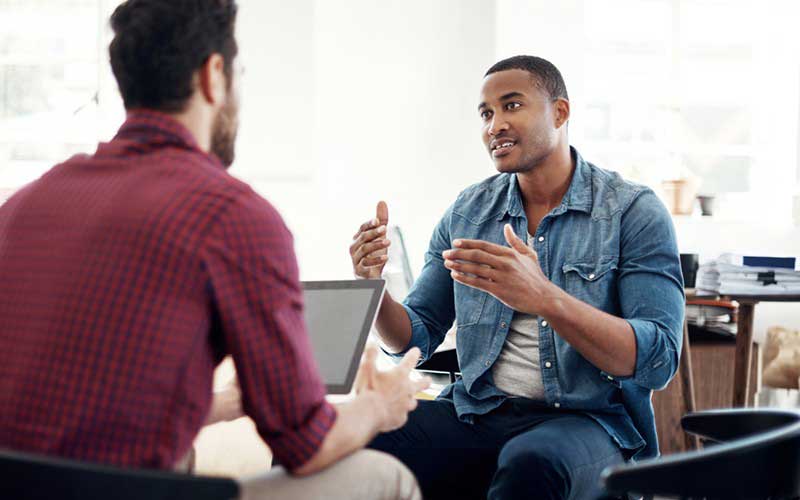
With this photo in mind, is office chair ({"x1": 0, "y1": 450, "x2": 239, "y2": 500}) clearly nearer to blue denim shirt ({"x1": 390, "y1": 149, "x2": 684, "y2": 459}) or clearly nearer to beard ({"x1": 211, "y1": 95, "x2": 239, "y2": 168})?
beard ({"x1": 211, "y1": 95, "x2": 239, "y2": 168})

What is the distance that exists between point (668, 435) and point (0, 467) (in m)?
3.19

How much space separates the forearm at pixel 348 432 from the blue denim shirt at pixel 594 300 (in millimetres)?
747

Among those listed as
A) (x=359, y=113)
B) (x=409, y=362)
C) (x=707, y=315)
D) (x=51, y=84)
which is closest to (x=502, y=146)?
(x=409, y=362)

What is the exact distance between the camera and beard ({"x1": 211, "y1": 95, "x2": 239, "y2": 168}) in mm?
1269

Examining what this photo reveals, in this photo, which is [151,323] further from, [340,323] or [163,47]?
[340,323]

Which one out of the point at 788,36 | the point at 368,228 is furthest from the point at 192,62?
the point at 788,36

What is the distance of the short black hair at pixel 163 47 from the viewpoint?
117cm

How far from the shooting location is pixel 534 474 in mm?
1610

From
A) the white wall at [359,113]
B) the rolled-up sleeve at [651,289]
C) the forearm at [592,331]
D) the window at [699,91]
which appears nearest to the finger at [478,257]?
the forearm at [592,331]

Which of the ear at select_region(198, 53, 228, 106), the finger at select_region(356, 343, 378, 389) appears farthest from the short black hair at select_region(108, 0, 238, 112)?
the finger at select_region(356, 343, 378, 389)

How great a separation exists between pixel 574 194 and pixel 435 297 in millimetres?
426

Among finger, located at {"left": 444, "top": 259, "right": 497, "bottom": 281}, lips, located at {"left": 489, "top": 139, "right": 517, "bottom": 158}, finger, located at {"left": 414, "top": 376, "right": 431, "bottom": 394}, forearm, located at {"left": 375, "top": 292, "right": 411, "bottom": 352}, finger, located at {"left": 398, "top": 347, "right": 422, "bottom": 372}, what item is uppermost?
lips, located at {"left": 489, "top": 139, "right": 517, "bottom": 158}

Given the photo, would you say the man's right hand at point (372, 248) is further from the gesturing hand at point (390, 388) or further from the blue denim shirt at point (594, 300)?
the gesturing hand at point (390, 388)

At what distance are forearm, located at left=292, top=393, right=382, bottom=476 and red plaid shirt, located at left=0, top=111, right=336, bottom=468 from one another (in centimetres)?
2
